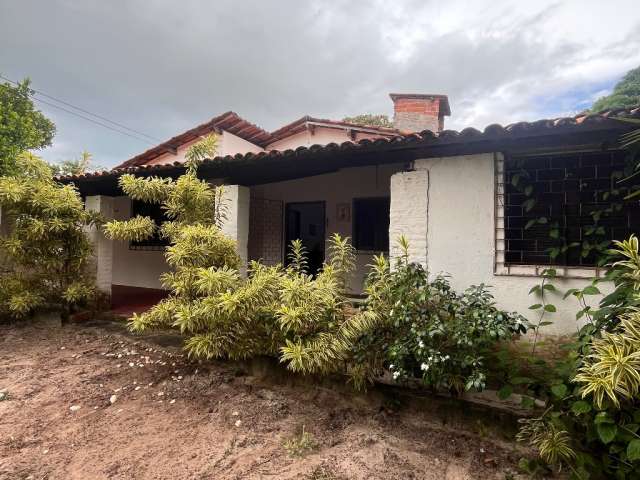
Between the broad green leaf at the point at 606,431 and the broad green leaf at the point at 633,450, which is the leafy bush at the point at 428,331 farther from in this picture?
the broad green leaf at the point at 633,450

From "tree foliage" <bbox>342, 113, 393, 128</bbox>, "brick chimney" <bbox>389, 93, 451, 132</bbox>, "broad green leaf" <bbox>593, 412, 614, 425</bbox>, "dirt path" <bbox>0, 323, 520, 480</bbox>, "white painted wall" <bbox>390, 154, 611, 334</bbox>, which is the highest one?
"tree foliage" <bbox>342, 113, 393, 128</bbox>

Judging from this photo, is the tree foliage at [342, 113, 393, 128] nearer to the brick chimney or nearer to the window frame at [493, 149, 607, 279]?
the brick chimney

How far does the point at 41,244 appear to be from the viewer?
19.2 feet

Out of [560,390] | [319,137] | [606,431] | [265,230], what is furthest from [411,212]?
[319,137]

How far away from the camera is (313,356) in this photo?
10.8 ft

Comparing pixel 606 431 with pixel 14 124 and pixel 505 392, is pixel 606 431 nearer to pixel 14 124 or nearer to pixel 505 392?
pixel 505 392

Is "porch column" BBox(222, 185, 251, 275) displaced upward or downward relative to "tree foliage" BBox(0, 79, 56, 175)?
downward

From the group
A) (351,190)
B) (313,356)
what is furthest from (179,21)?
(313,356)

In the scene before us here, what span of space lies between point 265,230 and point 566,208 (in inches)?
239

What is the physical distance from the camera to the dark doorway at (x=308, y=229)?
8531mm

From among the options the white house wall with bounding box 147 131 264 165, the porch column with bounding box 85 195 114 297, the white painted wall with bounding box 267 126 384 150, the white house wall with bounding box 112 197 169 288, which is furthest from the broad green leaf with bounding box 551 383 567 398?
the white house wall with bounding box 147 131 264 165

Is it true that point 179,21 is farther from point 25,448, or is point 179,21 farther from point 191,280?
point 25,448

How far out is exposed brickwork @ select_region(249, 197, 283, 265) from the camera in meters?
8.02

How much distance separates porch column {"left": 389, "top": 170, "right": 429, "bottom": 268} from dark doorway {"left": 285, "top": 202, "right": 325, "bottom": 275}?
429 cm
